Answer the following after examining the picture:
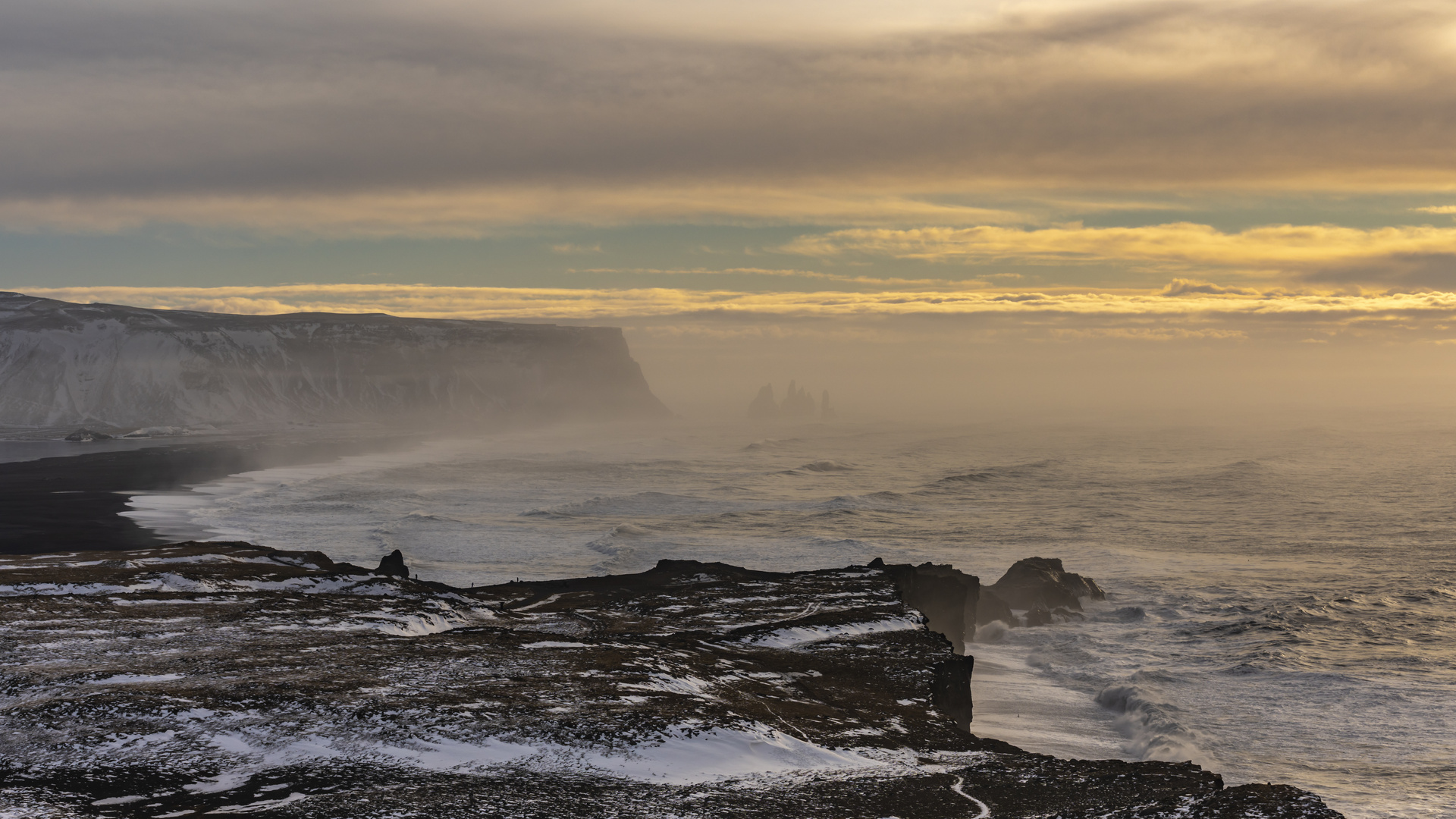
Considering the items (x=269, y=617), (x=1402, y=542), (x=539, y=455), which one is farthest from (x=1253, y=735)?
(x=539, y=455)

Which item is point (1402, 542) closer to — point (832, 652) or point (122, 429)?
point (832, 652)

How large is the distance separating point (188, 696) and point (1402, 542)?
7167 cm

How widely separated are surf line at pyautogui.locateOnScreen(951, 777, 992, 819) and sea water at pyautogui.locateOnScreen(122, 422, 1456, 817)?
10323 mm

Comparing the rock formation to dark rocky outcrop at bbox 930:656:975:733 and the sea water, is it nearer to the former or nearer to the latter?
the sea water

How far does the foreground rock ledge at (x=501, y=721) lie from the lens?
52.0ft

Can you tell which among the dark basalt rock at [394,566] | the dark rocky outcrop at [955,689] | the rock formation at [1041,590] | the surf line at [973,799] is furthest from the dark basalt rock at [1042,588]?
the dark basalt rock at [394,566]

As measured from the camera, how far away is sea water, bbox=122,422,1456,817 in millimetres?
28578

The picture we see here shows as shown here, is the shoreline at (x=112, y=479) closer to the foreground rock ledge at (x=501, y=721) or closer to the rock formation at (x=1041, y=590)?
the foreground rock ledge at (x=501, y=721)

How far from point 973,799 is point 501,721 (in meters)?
9.30

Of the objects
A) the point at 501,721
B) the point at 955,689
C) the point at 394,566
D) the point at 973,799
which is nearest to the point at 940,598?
the point at 955,689

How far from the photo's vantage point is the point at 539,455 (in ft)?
456

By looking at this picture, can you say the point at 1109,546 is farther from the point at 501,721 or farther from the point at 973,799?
the point at 501,721

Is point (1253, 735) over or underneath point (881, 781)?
underneath

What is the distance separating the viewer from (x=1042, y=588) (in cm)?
4438
